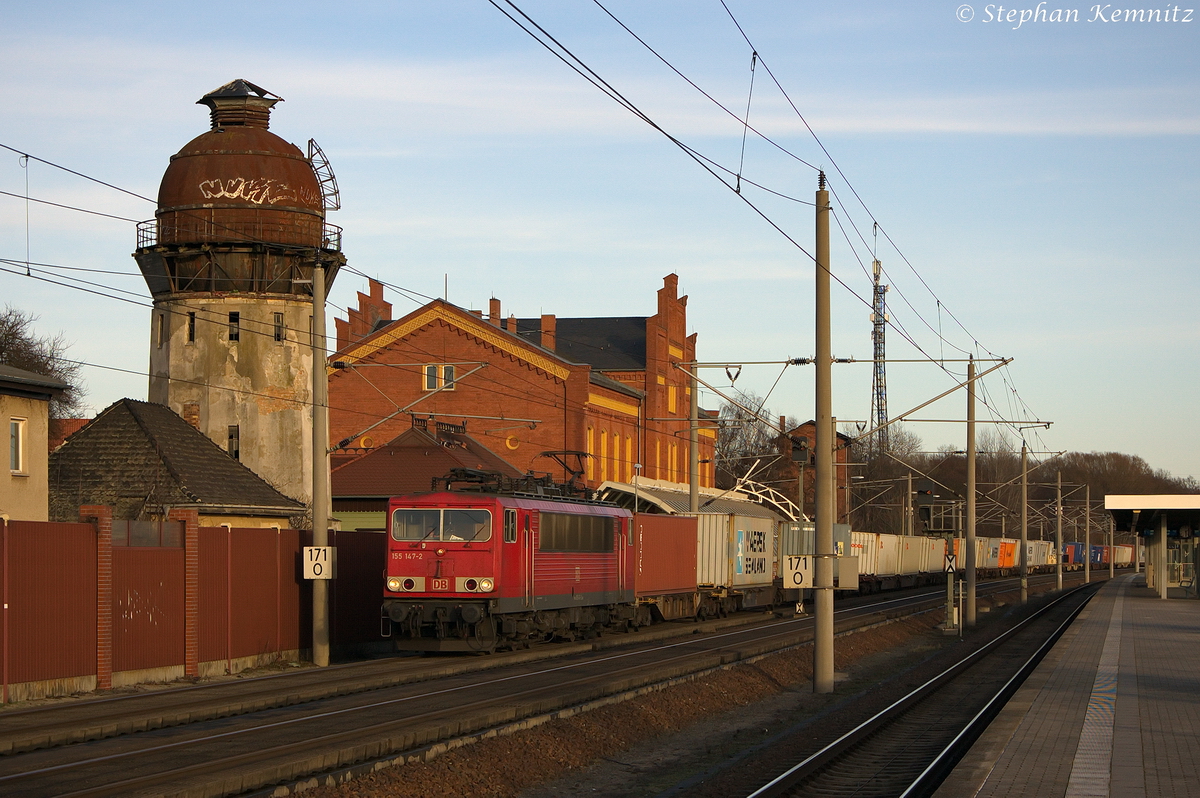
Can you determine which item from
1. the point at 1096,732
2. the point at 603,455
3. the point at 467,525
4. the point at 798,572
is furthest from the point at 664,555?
the point at 603,455

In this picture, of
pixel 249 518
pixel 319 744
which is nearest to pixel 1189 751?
pixel 319 744

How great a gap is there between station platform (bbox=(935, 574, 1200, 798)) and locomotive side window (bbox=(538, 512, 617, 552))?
1037 cm

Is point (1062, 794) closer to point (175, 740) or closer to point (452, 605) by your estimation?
point (175, 740)

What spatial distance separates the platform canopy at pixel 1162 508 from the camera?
53406 mm

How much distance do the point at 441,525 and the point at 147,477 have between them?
10993mm

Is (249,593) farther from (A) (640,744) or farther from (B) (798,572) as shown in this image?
(A) (640,744)

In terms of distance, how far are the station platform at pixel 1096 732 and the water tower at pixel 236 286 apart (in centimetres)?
2505

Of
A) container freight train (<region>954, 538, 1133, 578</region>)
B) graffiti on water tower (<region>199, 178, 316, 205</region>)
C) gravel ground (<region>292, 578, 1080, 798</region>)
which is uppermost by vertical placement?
graffiti on water tower (<region>199, 178, 316, 205</region>)

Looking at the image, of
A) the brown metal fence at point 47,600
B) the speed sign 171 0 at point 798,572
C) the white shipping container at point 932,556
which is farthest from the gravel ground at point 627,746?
the white shipping container at point 932,556

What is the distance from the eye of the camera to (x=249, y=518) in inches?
1372

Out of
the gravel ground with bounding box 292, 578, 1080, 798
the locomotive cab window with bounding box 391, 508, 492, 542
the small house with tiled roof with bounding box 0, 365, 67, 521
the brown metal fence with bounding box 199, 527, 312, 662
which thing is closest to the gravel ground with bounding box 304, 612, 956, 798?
the gravel ground with bounding box 292, 578, 1080, 798

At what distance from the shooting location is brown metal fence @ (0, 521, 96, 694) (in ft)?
61.7

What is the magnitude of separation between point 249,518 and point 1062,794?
87.5 feet

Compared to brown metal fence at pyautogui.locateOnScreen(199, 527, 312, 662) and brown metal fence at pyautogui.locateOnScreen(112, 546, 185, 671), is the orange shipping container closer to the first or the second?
brown metal fence at pyautogui.locateOnScreen(199, 527, 312, 662)
